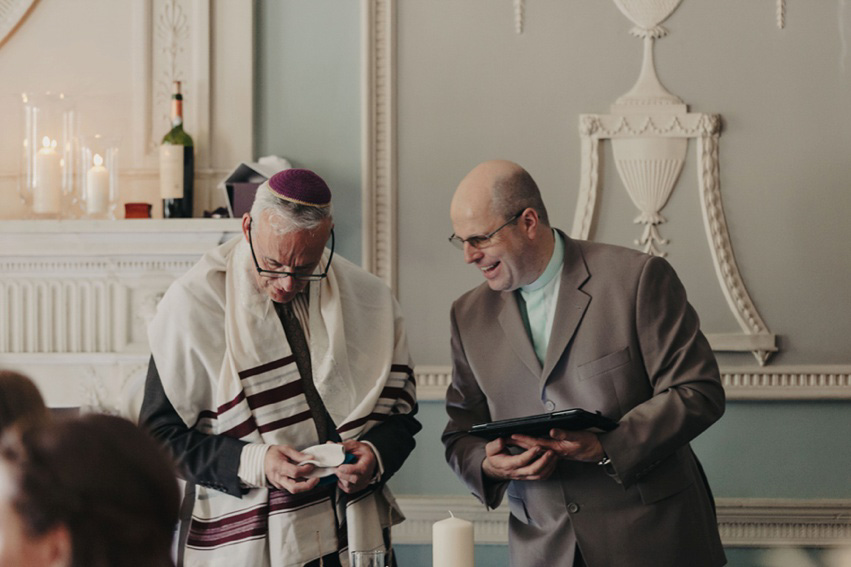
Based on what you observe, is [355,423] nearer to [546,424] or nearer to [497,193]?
[546,424]

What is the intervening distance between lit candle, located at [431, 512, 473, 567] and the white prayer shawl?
49 centimetres

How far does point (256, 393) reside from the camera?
7.34ft

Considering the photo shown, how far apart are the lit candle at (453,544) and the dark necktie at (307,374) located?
1.92 ft

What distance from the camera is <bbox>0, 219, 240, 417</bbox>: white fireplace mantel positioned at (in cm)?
321

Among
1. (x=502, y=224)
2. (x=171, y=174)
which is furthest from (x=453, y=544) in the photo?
(x=171, y=174)

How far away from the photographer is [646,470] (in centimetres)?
219

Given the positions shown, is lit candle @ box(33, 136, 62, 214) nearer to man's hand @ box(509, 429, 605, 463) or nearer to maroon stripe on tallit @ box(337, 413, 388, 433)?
maroon stripe on tallit @ box(337, 413, 388, 433)

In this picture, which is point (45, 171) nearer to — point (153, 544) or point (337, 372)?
point (337, 372)

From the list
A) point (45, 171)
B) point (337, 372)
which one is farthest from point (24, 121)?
point (337, 372)

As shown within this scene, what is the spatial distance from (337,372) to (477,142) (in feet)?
4.49

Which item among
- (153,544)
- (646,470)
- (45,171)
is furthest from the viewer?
(45,171)

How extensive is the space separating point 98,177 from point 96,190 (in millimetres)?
45

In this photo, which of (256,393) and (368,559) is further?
(256,393)

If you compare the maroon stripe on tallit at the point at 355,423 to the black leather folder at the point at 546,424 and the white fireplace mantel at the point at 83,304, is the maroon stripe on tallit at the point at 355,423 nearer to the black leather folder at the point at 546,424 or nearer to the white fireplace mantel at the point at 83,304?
the black leather folder at the point at 546,424
